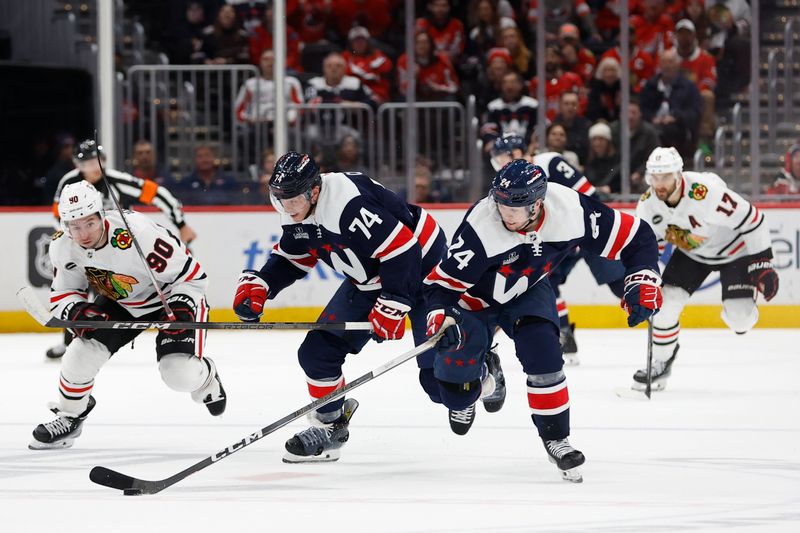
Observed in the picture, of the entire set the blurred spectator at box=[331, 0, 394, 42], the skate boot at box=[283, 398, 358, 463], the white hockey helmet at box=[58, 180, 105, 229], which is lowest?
the skate boot at box=[283, 398, 358, 463]

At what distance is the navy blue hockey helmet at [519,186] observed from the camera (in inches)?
147

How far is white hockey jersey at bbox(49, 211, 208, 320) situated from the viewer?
175 inches

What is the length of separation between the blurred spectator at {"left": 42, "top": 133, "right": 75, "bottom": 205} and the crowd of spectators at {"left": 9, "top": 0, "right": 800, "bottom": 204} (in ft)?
Answer: 0.18

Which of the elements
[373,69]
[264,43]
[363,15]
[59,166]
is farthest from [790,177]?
[59,166]

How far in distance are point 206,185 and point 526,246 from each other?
5685 millimetres

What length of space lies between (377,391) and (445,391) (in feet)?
5.62

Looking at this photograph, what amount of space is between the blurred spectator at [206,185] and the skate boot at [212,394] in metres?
4.53

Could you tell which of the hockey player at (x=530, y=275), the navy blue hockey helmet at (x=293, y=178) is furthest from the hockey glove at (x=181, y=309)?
the hockey player at (x=530, y=275)

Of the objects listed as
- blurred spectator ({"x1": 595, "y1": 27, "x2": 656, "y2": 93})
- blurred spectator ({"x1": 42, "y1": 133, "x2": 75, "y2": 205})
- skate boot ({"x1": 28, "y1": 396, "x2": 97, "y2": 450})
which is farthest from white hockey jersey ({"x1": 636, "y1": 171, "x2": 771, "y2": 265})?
blurred spectator ({"x1": 42, "y1": 133, "x2": 75, "y2": 205})

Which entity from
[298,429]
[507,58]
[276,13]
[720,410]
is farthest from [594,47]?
[298,429]

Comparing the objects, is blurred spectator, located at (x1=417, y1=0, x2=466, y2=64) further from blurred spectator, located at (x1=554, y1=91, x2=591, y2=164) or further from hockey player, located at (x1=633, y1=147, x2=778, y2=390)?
hockey player, located at (x1=633, y1=147, x2=778, y2=390)

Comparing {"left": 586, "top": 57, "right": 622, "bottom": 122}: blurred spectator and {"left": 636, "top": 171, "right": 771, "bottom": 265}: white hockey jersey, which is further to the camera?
{"left": 586, "top": 57, "right": 622, "bottom": 122}: blurred spectator

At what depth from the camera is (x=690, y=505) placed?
3461mm

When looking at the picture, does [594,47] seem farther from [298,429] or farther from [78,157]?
[298,429]
